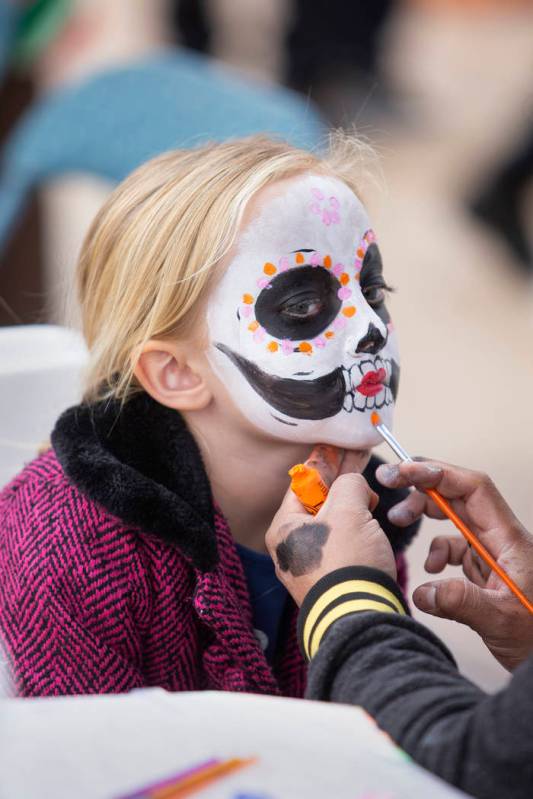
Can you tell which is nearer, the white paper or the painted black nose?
the white paper

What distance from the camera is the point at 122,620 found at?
1.02 metres

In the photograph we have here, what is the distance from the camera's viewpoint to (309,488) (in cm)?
98

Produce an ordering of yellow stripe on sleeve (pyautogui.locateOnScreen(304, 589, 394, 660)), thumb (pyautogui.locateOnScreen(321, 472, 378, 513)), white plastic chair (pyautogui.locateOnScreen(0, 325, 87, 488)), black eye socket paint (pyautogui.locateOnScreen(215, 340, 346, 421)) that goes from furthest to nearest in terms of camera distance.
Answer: white plastic chair (pyautogui.locateOnScreen(0, 325, 87, 488))
black eye socket paint (pyautogui.locateOnScreen(215, 340, 346, 421))
thumb (pyautogui.locateOnScreen(321, 472, 378, 513))
yellow stripe on sleeve (pyautogui.locateOnScreen(304, 589, 394, 660))

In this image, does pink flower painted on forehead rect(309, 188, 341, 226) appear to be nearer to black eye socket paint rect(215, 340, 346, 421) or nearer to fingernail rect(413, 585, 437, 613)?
black eye socket paint rect(215, 340, 346, 421)

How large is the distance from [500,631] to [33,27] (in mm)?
1879

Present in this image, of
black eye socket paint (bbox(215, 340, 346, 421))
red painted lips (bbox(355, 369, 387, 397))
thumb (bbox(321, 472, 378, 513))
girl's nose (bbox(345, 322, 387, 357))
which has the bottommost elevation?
thumb (bbox(321, 472, 378, 513))

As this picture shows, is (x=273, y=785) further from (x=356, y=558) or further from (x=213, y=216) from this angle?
(x=213, y=216)

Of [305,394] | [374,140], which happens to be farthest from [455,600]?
[374,140]

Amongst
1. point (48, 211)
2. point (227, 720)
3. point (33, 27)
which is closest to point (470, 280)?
point (48, 211)

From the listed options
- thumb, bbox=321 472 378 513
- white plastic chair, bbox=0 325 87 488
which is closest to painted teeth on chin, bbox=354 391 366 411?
thumb, bbox=321 472 378 513

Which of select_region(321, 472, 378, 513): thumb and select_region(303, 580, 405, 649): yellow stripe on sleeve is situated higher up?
select_region(321, 472, 378, 513): thumb

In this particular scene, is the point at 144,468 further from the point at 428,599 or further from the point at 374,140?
the point at 374,140

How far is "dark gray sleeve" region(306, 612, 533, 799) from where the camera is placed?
0.66 m

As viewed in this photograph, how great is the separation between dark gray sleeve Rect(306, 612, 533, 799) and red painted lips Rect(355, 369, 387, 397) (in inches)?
12.3
